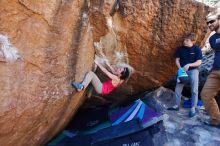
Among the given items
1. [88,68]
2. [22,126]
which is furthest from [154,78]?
[22,126]

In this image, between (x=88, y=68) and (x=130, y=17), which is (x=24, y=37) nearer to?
(x=88, y=68)

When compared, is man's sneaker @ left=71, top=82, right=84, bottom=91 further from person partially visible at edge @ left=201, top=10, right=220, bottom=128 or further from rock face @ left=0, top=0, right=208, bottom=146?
person partially visible at edge @ left=201, top=10, right=220, bottom=128

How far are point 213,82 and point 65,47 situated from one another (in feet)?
10.1

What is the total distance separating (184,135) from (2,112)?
355 cm

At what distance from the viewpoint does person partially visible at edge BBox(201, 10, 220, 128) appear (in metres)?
6.07

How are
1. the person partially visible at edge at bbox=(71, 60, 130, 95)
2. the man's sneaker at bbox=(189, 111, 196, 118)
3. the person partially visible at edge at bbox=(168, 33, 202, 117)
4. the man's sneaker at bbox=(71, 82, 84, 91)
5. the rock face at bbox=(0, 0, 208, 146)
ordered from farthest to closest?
1. the man's sneaker at bbox=(189, 111, 196, 118)
2. the person partially visible at edge at bbox=(168, 33, 202, 117)
3. the person partially visible at edge at bbox=(71, 60, 130, 95)
4. the man's sneaker at bbox=(71, 82, 84, 91)
5. the rock face at bbox=(0, 0, 208, 146)

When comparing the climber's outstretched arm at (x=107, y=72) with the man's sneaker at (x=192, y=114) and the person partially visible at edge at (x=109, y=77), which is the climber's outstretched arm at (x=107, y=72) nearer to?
the person partially visible at edge at (x=109, y=77)

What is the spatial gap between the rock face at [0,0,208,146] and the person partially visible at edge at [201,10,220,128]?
26 cm

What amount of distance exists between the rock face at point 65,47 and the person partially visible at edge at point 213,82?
26 centimetres

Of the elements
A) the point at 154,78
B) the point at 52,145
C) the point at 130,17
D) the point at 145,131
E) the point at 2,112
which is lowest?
the point at 52,145

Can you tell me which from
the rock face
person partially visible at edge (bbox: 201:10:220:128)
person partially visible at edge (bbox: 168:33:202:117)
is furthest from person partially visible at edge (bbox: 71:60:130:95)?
person partially visible at edge (bbox: 201:10:220:128)

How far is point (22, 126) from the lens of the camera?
499 centimetres

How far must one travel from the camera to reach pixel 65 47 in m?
5.23

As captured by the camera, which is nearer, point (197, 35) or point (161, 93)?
point (197, 35)
